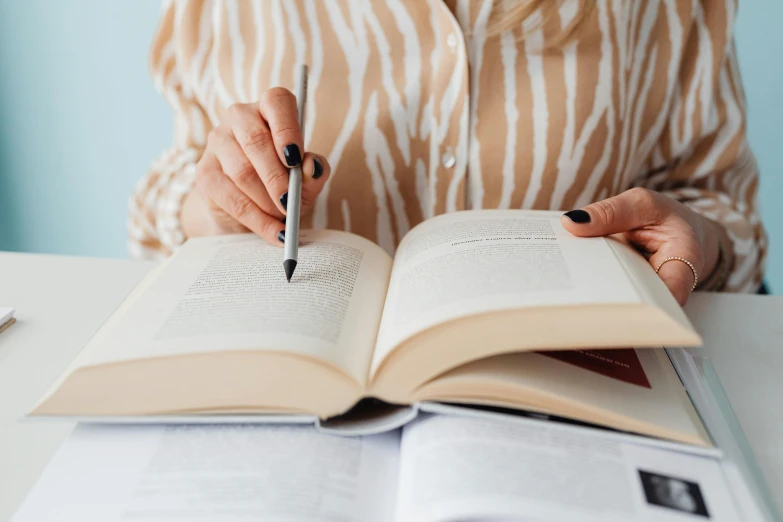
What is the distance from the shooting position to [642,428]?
405 millimetres

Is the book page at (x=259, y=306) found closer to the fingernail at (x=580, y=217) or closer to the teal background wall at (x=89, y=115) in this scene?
the fingernail at (x=580, y=217)

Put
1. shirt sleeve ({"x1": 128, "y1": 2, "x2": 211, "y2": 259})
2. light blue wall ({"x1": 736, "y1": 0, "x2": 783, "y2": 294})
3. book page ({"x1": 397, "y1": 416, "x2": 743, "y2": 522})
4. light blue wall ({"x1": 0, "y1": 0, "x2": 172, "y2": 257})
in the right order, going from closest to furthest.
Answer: book page ({"x1": 397, "y1": 416, "x2": 743, "y2": 522}) → shirt sleeve ({"x1": 128, "y1": 2, "x2": 211, "y2": 259}) → light blue wall ({"x1": 736, "y1": 0, "x2": 783, "y2": 294}) → light blue wall ({"x1": 0, "y1": 0, "x2": 172, "y2": 257})

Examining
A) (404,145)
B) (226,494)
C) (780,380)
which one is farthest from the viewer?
(404,145)

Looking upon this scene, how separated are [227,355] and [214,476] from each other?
0.24ft

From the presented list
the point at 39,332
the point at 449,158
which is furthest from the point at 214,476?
the point at 449,158

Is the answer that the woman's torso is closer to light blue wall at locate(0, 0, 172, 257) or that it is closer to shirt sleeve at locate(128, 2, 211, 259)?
shirt sleeve at locate(128, 2, 211, 259)

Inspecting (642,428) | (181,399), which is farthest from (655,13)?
(181,399)

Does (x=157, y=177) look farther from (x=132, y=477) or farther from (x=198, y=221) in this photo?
(x=132, y=477)

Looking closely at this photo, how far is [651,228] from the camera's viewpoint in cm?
58

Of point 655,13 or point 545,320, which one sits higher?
point 655,13

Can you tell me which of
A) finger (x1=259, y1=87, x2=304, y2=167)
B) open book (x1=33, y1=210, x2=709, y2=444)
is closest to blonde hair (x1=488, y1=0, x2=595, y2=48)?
finger (x1=259, y1=87, x2=304, y2=167)

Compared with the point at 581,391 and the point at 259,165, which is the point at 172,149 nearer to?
the point at 259,165

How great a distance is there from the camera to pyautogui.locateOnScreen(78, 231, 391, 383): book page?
429mm

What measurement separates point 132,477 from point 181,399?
0.18 ft
